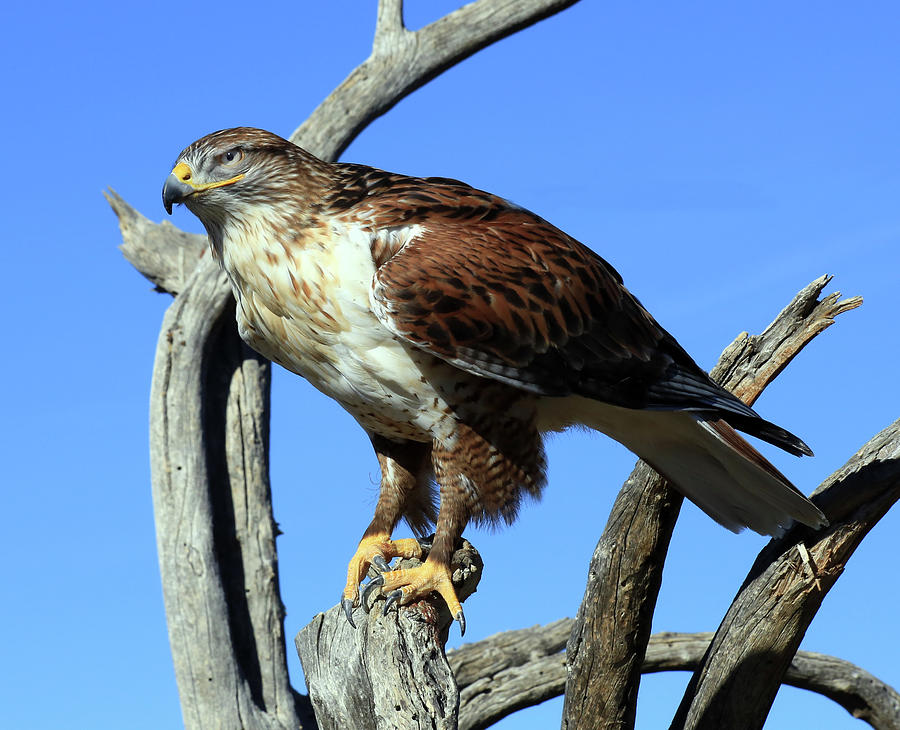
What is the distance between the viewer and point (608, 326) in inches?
147

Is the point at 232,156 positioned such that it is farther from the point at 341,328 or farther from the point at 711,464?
the point at 711,464

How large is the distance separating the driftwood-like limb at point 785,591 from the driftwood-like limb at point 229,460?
3434 millimetres

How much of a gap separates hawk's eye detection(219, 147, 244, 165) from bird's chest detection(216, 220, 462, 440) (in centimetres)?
27

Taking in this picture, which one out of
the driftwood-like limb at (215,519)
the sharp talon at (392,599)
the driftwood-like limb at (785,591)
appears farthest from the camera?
the driftwood-like limb at (215,519)

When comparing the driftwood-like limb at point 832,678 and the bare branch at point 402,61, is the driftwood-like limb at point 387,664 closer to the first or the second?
the driftwood-like limb at point 832,678

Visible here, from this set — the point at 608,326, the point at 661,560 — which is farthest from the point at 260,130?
the point at 661,560

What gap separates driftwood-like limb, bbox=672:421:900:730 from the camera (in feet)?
13.6

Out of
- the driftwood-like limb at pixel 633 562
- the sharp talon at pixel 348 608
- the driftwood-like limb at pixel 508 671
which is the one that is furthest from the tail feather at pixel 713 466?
the driftwood-like limb at pixel 508 671

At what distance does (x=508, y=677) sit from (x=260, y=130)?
4016mm

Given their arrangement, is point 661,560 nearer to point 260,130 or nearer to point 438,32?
point 260,130

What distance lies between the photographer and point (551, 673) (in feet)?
20.6

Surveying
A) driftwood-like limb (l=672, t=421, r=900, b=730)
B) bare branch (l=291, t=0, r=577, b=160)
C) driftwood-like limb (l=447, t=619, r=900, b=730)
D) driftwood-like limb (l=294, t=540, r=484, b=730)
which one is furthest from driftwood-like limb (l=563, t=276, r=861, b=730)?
bare branch (l=291, t=0, r=577, b=160)

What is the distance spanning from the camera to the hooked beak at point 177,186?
3.50 m

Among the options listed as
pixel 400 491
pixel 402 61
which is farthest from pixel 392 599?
pixel 402 61
